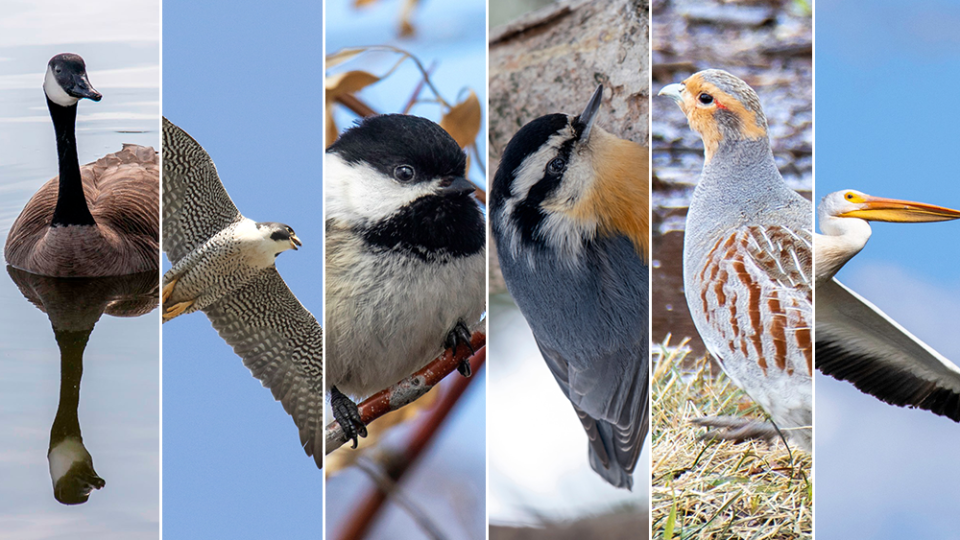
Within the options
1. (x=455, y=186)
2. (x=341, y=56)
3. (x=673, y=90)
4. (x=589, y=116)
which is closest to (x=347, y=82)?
(x=341, y=56)

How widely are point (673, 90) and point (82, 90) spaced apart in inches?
66.9

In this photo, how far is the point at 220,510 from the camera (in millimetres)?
2320

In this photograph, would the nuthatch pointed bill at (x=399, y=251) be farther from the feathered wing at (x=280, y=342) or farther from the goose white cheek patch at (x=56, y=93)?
the goose white cheek patch at (x=56, y=93)

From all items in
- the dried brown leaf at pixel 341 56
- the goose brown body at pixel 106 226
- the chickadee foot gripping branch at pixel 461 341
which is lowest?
the chickadee foot gripping branch at pixel 461 341

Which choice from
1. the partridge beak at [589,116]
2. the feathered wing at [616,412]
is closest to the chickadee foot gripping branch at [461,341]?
the feathered wing at [616,412]

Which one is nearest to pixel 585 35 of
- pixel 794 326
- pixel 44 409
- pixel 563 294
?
pixel 563 294

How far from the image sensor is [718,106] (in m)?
2.14

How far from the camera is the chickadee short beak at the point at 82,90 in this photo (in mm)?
2318

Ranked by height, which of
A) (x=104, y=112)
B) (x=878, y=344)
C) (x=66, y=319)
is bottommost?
(x=66, y=319)

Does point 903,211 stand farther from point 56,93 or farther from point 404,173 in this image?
point 56,93

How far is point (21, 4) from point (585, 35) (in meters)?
1.68

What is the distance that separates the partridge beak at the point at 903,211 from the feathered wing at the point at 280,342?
5.26 ft

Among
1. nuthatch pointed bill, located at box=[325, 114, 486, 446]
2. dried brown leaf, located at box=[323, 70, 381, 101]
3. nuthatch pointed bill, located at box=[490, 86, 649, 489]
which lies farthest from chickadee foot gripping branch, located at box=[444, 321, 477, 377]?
dried brown leaf, located at box=[323, 70, 381, 101]

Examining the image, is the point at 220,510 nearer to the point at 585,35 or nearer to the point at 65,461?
the point at 65,461
